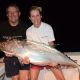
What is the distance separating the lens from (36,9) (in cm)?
285

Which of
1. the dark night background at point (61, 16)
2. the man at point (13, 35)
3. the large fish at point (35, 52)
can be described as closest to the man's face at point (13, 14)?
the man at point (13, 35)

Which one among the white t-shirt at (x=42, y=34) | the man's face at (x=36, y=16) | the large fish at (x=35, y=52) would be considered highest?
the man's face at (x=36, y=16)

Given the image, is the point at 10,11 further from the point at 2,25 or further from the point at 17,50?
the point at 17,50

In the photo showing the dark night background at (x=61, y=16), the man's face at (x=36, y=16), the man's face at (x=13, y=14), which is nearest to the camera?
the man's face at (x=36, y=16)

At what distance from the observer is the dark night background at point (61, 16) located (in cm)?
1073

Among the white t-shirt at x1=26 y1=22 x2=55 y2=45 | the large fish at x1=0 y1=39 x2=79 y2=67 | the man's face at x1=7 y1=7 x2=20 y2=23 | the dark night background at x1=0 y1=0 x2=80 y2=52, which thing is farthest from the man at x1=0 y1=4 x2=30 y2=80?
the dark night background at x1=0 y1=0 x2=80 y2=52

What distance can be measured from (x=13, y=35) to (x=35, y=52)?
479 millimetres

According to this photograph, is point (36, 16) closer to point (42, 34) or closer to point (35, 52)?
point (42, 34)

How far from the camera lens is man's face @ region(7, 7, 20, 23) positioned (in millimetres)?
2947

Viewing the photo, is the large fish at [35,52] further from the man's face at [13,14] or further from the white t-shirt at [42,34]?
the man's face at [13,14]

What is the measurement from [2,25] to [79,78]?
1.07 m

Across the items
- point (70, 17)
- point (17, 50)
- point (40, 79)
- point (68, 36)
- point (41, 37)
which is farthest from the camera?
point (70, 17)

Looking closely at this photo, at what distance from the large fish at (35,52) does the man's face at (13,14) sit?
421mm

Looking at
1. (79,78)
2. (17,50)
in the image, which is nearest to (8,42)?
(17,50)
